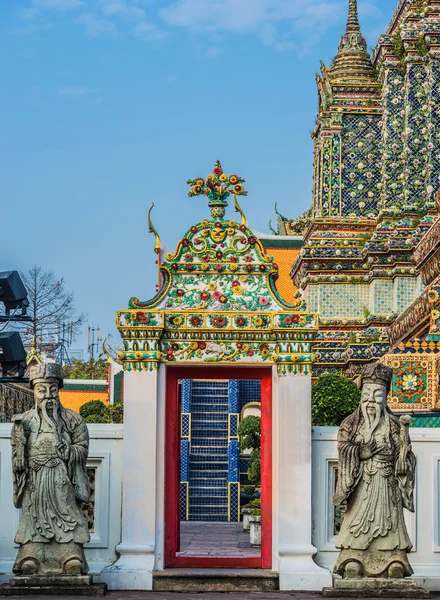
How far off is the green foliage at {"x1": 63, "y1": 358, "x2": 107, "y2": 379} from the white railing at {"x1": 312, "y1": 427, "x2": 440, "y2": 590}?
1740 inches

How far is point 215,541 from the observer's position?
21.4 meters

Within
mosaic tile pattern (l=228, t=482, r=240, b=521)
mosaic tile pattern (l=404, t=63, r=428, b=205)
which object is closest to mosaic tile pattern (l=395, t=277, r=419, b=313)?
mosaic tile pattern (l=404, t=63, r=428, b=205)

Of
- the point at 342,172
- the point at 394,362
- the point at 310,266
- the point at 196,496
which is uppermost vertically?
the point at 342,172

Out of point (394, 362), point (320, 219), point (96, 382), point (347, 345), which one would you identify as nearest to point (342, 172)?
point (320, 219)

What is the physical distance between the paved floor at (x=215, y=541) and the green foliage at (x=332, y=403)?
7.85 ft

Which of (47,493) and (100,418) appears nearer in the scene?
(47,493)

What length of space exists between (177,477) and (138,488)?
0.66m

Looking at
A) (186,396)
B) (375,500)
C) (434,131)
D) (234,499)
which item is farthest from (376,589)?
(186,396)

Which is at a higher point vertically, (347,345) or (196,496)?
(347,345)

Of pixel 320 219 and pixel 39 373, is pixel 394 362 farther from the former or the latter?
pixel 320 219

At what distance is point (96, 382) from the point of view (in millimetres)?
49188

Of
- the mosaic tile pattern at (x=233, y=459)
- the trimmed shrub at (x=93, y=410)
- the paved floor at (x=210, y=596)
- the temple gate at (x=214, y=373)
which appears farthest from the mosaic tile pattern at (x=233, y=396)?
the paved floor at (x=210, y=596)

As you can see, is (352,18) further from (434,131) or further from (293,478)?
(293,478)

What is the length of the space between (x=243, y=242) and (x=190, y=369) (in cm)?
151
